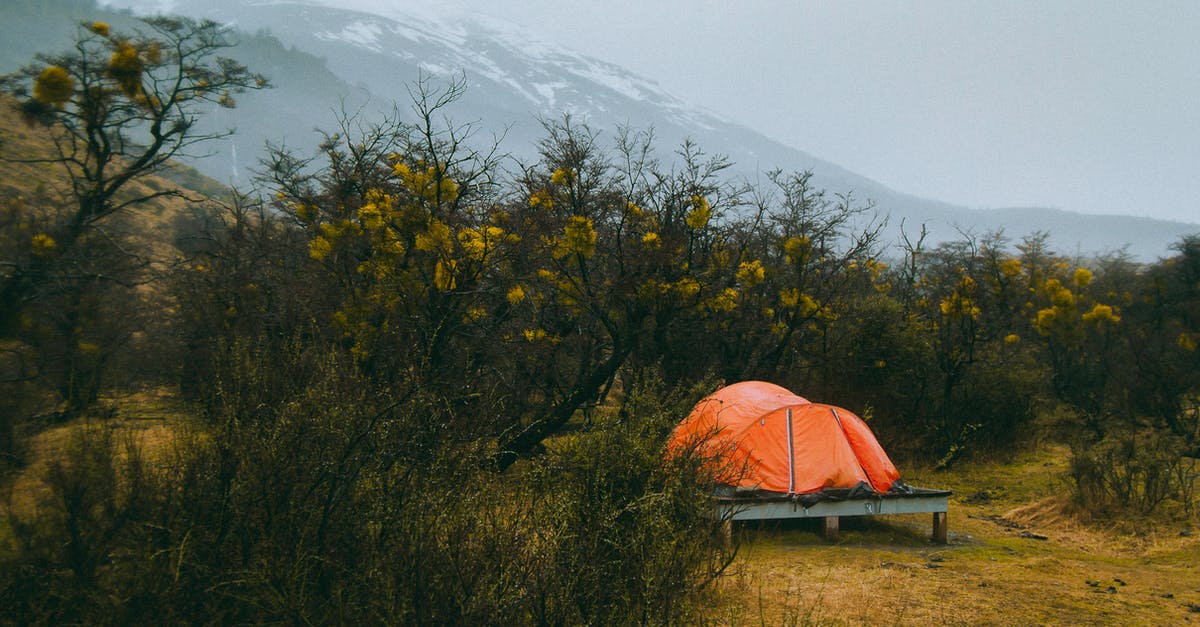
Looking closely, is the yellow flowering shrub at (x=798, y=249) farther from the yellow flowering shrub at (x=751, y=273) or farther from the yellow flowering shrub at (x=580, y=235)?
the yellow flowering shrub at (x=580, y=235)

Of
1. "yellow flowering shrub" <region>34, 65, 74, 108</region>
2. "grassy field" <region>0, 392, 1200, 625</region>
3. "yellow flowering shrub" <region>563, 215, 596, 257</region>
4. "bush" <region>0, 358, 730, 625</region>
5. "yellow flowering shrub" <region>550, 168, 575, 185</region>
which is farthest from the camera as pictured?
"yellow flowering shrub" <region>550, 168, 575, 185</region>

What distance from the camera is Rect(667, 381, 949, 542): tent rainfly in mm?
8445

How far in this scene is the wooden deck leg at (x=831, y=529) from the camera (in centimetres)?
849

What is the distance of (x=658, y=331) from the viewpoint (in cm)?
1300

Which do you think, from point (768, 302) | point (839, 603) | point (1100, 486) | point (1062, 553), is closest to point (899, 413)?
point (768, 302)

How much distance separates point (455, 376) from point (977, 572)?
5.97 metres

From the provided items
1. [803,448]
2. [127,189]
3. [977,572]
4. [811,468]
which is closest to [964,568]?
[977,572]

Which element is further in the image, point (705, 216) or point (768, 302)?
point (768, 302)

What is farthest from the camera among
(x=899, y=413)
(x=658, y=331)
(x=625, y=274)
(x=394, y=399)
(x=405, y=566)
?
(x=899, y=413)

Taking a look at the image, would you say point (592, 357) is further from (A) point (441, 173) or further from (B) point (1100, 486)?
(B) point (1100, 486)

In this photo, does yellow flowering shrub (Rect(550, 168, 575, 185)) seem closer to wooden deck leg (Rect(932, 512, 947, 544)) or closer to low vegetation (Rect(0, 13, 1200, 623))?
low vegetation (Rect(0, 13, 1200, 623))

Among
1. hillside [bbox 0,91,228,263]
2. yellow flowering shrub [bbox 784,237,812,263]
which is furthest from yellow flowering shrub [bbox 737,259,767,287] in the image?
hillside [bbox 0,91,228,263]

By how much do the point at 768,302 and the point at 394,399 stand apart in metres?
11.5

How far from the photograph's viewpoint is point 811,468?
8.83m
